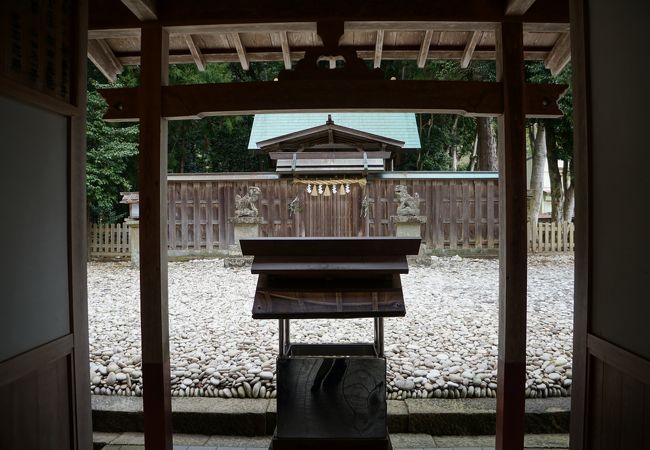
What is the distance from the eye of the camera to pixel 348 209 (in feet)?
38.0

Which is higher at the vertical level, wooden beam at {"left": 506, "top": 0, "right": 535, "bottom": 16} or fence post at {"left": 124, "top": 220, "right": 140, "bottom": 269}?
wooden beam at {"left": 506, "top": 0, "right": 535, "bottom": 16}

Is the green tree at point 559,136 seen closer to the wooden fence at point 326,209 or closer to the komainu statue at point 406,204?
the wooden fence at point 326,209

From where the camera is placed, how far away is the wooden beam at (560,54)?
3029 millimetres

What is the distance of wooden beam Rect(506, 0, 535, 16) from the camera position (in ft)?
8.14

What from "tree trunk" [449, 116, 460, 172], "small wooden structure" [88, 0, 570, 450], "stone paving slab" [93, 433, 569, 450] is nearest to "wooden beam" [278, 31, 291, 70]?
"small wooden structure" [88, 0, 570, 450]

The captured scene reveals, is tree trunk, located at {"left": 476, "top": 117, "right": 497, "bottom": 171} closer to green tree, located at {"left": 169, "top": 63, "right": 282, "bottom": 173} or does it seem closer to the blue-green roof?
the blue-green roof

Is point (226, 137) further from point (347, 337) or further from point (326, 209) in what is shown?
point (347, 337)

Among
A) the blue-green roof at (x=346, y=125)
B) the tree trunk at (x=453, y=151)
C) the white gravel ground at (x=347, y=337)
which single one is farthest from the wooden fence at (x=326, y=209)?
the tree trunk at (x=453, y=151)

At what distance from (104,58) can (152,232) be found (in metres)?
1.51

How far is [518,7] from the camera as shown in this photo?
2.53 m

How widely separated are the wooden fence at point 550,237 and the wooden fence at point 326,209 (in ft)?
4.07

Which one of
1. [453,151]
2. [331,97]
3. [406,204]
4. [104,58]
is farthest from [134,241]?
[453,151]
